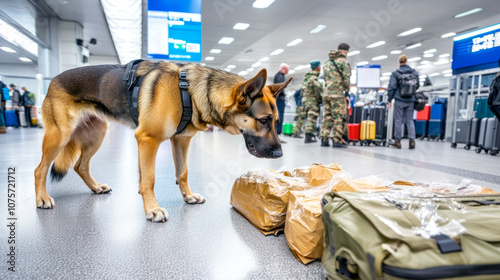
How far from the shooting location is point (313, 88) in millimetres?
7641

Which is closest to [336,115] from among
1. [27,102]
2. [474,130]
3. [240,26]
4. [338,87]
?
[338,87]

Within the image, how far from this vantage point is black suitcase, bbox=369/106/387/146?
24.5ft

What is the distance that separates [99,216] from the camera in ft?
5.69

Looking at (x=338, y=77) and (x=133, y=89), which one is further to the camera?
(x=338, y=77)

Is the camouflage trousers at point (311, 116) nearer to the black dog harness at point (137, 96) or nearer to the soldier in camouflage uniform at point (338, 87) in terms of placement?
the soldier in camouflage uniform at point (338, 87)

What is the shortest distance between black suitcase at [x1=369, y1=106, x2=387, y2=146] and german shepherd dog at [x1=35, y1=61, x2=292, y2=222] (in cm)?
658

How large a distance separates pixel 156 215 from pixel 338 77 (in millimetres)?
5449

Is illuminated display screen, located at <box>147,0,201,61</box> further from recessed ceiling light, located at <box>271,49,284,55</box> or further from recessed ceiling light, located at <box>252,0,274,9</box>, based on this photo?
recessed ceiling light, located at <box>271,49,284,55</box>

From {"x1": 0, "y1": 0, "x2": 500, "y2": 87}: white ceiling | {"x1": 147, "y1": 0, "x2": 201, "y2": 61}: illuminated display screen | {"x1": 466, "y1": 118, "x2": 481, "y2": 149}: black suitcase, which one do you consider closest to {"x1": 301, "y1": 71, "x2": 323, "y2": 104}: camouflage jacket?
{"x1": 147, "y1": 0, "x2": 201, "y2": 61}: illuminated display screen

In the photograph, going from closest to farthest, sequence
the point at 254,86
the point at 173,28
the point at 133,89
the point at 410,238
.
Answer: the point at 410,238, the point at 254,86, the point at 133,89, the point at 173,28

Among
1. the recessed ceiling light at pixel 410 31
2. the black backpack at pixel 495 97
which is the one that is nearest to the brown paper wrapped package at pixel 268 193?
the black backpack at pixel 495 97

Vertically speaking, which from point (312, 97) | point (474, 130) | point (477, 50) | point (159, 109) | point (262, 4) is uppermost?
point (262, 4)

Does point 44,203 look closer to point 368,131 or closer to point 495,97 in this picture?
point 495,97

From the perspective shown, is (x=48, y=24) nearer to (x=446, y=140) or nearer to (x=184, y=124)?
(x=184, y=124)
